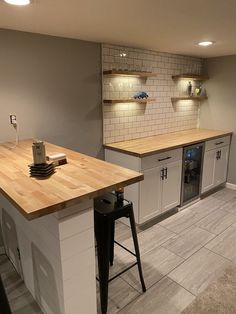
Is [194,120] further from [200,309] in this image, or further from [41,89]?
[200,309]

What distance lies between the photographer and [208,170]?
11.5 feet

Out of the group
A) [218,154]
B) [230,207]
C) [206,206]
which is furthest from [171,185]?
[218,154]

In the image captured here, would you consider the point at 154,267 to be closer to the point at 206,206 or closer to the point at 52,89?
the point at 206,206

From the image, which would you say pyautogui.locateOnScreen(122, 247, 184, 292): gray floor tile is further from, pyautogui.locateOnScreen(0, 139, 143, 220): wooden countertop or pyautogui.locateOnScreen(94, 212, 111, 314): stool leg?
pyautogui.locateOnScreen(0, 139, 143, 220): wooden countertop

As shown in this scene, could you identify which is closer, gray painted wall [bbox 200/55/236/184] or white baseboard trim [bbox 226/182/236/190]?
gray painted wall [bbox 200/55/236/184]

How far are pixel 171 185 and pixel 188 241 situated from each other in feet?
2.26

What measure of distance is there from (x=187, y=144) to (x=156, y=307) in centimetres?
186

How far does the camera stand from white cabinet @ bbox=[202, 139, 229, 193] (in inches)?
136

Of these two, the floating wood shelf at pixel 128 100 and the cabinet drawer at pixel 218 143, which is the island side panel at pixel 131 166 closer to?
the floating wood shelf at pixel 128 100

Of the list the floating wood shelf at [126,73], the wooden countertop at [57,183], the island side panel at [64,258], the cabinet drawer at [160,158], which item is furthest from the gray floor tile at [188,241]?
the floating wood shelf at [126,73]

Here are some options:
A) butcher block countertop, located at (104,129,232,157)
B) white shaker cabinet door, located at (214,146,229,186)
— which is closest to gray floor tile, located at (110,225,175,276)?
butcher block countertop, located at (104,129,232,157)

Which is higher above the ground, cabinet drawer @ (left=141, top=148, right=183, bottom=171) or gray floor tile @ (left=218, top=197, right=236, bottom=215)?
cabinet drawer @ (left=141, top=148, right=183, bottom=171)

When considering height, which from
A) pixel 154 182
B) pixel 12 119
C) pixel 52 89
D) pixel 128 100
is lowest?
pixel 154 182

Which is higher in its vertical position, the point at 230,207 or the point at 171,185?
the point at 171,185
